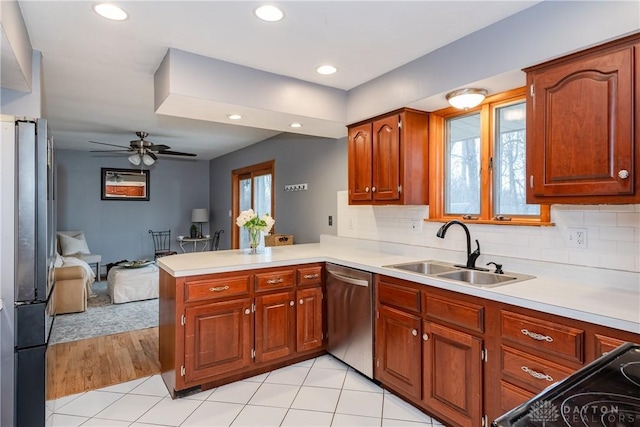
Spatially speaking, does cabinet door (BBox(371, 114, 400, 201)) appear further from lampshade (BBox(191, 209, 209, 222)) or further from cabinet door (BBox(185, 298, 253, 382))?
lampshade (BBox(191, 209, 209, 222))

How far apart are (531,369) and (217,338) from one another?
187 cm

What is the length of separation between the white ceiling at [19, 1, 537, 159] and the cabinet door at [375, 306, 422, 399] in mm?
1740

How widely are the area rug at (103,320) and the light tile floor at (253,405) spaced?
4.61ft

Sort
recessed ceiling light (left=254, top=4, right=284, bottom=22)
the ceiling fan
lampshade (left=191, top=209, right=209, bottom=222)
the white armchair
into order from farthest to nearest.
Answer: lampshade (left=191, top=209, right=209, bottom=222) → the white armchair → the ceiling fan → recessed ceiling light (left=254, top=4, right=284, bottom=22)

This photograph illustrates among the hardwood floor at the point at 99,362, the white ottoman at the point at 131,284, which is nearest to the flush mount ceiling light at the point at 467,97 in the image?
the hardwood floor at the point at 99,362

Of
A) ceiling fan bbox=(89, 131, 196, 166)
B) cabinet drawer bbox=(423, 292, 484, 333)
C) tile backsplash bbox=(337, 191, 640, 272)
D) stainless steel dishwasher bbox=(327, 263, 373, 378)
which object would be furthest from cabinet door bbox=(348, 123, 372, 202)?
ceiling fan bbox=(89, 131, 196, 166)

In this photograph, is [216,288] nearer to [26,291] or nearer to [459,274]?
[26,291]

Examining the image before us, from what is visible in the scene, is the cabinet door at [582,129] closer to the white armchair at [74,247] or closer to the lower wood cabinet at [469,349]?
the lower wood cabinet at [469,349]

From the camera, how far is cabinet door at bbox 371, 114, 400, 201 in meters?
2.83

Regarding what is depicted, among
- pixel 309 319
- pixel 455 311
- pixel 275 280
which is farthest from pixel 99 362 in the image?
pixel 455 311

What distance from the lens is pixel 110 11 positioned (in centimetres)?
195

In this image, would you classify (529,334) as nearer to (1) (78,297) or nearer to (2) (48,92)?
(2) (48,92)

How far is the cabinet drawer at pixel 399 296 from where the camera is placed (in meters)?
2.22

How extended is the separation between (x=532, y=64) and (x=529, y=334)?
138cm
